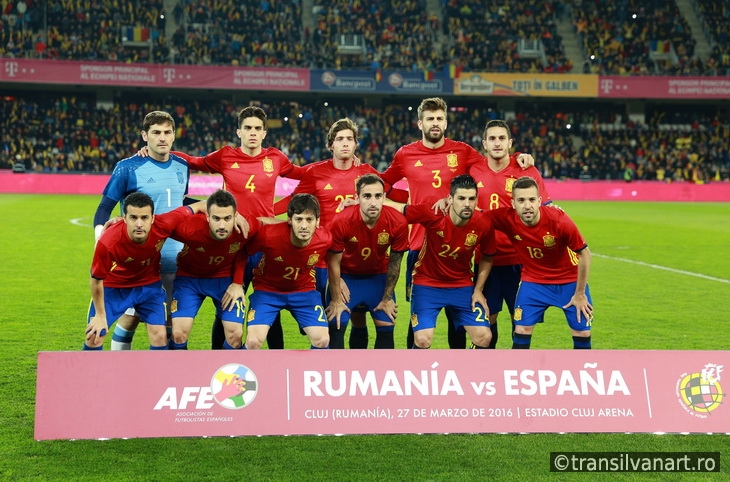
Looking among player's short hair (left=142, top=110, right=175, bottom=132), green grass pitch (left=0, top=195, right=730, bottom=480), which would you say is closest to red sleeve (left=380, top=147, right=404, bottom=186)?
player's short hair (left=142, top=110, right=175, bottom=132)

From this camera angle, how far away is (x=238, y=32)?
39219 mm

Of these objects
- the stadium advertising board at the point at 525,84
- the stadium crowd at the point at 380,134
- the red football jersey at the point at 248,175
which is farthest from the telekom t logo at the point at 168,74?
the red football jersey at the point at 248,175

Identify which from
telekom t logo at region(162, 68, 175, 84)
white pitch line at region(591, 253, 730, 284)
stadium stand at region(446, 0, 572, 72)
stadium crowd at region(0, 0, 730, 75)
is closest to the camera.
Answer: white pitch line at region(591, 253, 730, 284)

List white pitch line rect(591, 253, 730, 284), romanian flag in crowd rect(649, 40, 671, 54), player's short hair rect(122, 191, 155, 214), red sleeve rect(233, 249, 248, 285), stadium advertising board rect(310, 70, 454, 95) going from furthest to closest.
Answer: romanian flag in crowd rect(649, 40, 671, 54) < stadium advertising board rect(310, 70, 454, 95) < white pitch line rect(591, 253, 730, 284) < red sleeve rect(233, 249, 248, 285) < player's short hair rect(122, 191, 155, 214)

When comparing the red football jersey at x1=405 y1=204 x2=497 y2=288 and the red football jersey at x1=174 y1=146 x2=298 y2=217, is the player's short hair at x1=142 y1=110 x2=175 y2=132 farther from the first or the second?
the red football jersey at x1=405 y1=204 x2=497 y2=288

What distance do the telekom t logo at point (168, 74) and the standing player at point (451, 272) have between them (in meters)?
31.7

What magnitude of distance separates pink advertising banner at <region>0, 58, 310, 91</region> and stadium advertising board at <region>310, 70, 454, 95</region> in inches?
28.5

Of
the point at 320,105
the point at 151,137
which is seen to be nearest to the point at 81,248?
the point at 151,137

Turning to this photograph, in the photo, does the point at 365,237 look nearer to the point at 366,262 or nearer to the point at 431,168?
the point at 366,262

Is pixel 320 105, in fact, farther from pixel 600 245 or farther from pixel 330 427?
pixel 330 427

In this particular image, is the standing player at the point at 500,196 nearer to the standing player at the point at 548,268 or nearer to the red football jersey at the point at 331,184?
the standing player at the point at 548,268

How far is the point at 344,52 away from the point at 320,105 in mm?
2798

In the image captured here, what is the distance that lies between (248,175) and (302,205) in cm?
117

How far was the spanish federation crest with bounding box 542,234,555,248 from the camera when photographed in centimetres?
595
